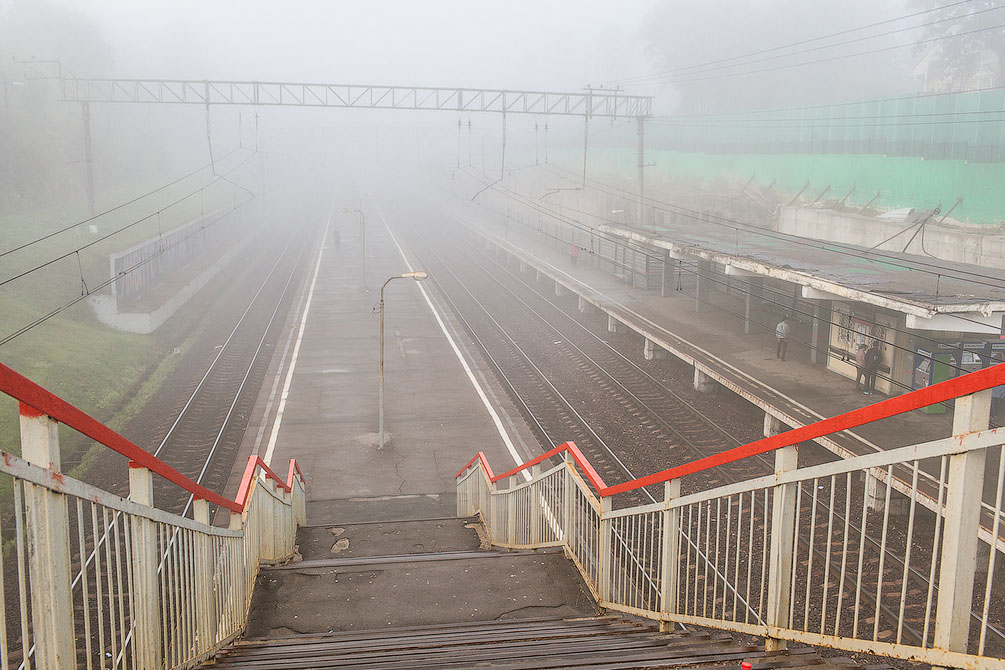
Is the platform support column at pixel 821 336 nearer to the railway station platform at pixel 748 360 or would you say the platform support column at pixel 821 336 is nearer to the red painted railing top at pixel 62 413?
the railway station platform at pixel 748 360

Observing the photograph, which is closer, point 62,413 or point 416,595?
point 62,413

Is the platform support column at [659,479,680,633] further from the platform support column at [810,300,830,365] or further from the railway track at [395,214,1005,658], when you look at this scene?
the platform support column at [810,300,830,365]

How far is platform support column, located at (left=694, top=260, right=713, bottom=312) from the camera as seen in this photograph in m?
28.1

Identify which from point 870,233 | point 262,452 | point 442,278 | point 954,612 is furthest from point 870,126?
point 954,612

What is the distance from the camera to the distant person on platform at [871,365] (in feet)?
58.7

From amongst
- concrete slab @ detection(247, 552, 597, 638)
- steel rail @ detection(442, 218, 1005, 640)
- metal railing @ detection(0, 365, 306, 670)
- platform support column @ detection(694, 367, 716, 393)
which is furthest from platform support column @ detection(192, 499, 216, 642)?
platform support column @ detection(694, 367, 716, 393)

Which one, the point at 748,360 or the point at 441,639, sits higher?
the point at 441,639

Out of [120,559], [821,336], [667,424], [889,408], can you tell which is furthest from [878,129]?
[120,559]

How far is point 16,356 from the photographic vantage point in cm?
2248

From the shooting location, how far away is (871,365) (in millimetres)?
17938

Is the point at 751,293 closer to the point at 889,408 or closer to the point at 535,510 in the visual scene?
the point at 535,510

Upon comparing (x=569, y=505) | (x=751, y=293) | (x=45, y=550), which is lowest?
(x=751, y=293)

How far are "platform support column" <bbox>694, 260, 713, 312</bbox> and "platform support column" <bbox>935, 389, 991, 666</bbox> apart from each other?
25556 millimetres

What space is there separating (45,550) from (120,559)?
53.4 inches
